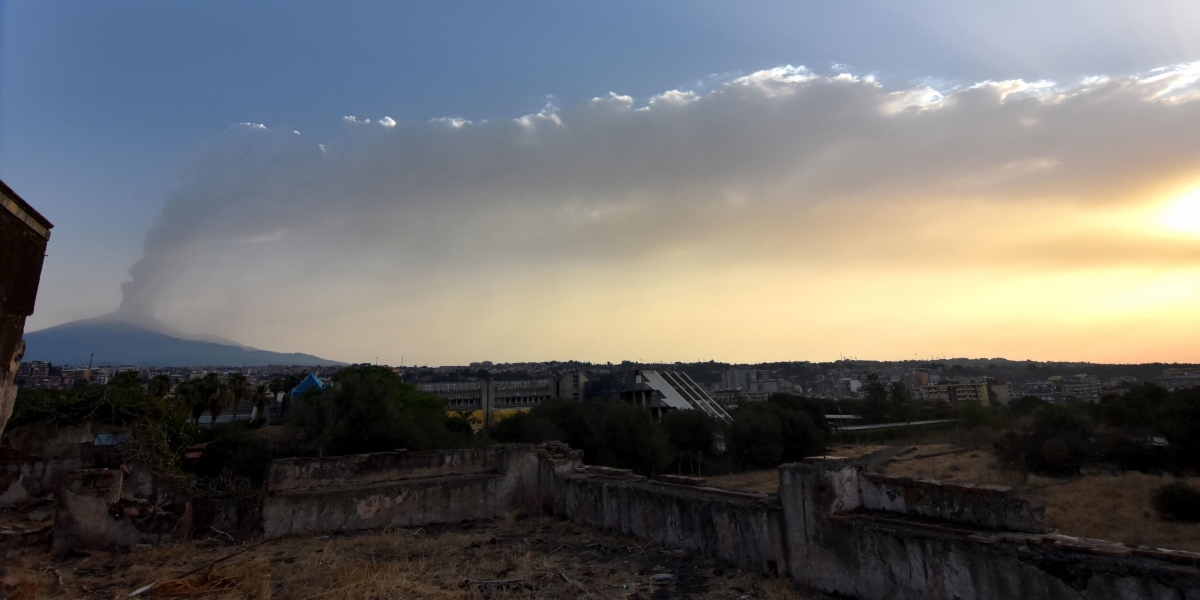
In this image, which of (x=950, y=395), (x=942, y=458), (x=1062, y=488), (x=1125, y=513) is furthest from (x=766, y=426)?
(x=950, y=395)

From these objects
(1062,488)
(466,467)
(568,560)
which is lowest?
(1062,488)

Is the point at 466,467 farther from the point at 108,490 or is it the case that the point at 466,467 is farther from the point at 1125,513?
the point at 1125,513

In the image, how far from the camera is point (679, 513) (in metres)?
8.79

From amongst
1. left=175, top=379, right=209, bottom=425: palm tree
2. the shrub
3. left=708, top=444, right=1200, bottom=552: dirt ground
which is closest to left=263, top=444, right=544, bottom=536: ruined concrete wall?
left=708, top=444, right=1200, bottom=552: dirt ground

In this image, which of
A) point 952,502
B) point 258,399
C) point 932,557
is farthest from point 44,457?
point 258,399

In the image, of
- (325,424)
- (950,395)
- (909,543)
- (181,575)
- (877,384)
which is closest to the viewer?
(909,543)

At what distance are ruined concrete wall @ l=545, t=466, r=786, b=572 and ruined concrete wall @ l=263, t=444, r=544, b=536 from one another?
95 cm

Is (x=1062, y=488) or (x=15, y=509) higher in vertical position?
(x=15, y=509)

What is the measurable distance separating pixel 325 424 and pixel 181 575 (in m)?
19.4

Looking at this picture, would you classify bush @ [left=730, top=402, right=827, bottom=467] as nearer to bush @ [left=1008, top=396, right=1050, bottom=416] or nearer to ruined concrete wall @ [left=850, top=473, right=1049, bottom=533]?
bush @ [left=1008, top=396, right=1050, bottom=416]

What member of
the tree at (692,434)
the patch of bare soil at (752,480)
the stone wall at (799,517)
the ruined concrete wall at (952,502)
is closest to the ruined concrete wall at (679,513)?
the stone wall at (799,517)

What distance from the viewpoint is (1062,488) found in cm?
2378

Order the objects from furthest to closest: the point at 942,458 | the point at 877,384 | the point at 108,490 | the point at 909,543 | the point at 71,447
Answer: the point at 877,384 → the point at 942,458 → the point at 71,447 → the point at 108,490 → the point at 909,543

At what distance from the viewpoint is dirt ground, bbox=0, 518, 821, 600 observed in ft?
22.9
